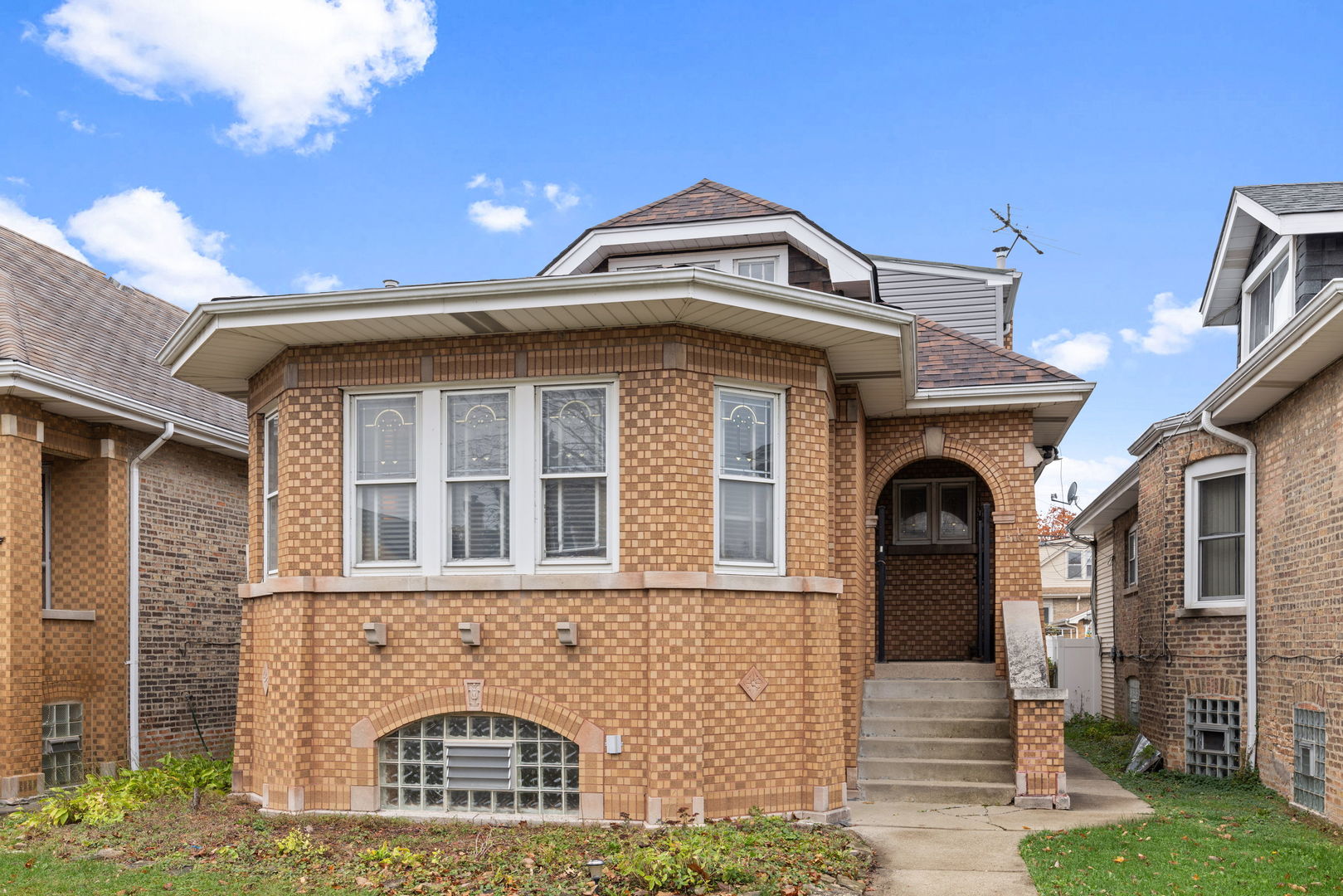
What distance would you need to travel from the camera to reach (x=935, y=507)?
1564 cm

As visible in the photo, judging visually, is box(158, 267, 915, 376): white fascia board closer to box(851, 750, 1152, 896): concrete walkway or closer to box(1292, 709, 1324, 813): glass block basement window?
box(851, 750, 1152, 896): concrete walkway

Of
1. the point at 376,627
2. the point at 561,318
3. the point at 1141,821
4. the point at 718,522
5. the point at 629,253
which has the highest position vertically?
the point at 629,253

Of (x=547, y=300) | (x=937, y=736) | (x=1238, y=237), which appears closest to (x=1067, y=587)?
(x=1238, y=237)

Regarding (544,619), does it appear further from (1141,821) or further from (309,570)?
(1141,821)

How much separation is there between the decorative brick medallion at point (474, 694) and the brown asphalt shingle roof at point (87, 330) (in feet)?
19.0

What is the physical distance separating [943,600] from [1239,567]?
3.98m

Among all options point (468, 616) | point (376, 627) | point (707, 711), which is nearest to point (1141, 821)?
point (707, 711)

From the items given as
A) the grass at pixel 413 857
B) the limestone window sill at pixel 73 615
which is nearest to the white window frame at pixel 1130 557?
the grass at pixel 413 857

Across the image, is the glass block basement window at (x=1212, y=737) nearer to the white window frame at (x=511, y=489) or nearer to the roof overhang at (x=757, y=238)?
the roof overhang at (x=757, y=238)

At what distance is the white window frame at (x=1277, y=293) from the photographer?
12078mm

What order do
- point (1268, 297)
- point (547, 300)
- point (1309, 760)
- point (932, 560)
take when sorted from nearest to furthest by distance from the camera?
point (547, 300) → point (1309, 760) → point (1268, 297) → point (932, 560)

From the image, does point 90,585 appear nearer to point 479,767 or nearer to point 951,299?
point 479,767

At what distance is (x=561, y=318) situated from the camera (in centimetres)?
880

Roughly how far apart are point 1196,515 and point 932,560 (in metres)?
3.57
